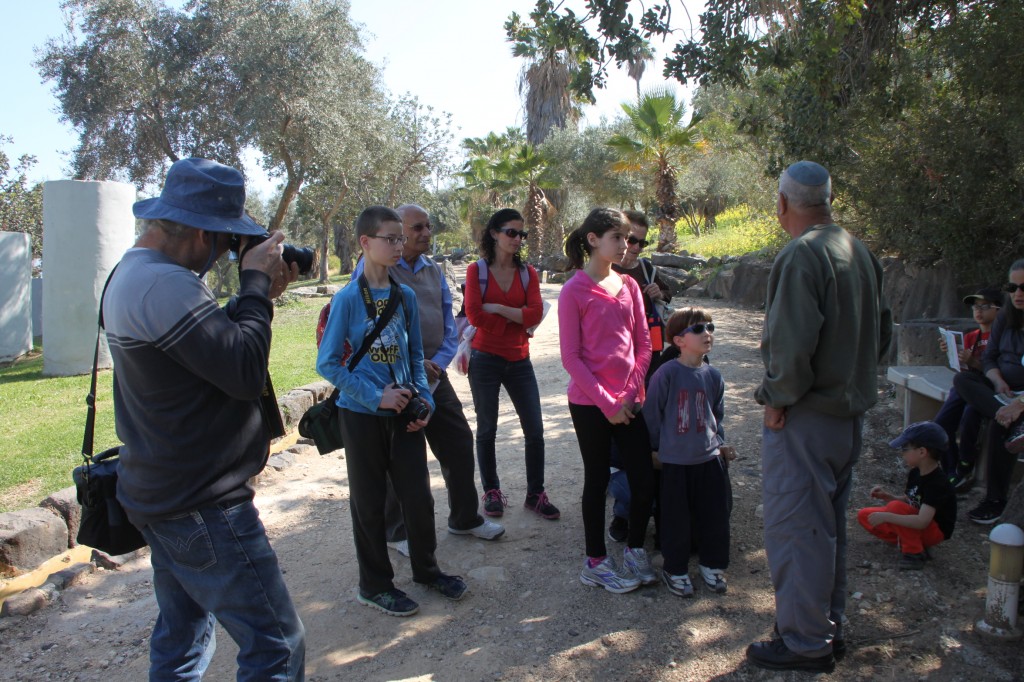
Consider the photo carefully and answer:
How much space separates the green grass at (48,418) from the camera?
5.17 meters

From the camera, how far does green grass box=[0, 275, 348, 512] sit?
517 centimetres

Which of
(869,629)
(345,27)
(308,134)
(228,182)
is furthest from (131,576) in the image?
(345,27)

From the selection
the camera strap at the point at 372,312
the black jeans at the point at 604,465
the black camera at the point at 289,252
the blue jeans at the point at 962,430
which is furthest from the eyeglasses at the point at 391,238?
the blue jeans at the point at 962,430

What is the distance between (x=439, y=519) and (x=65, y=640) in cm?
208

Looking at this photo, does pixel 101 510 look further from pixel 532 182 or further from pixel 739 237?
pixel 532 182

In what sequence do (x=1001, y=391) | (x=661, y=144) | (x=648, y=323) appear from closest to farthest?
(x=648, y=323), (x=1001, y=391), (x=661, y=144)

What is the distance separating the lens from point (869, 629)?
3279 millimetres

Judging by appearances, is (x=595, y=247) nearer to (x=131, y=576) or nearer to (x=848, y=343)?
(x=848, y=343)

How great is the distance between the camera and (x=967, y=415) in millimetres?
5012

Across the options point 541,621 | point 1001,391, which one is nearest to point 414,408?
point 541,621

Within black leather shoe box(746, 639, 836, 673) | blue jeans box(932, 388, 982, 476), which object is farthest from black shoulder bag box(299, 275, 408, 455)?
blue jeans box(932, 388, 982, 476)

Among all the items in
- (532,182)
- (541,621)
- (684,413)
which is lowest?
(541,621)

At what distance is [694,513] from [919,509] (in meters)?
1.19

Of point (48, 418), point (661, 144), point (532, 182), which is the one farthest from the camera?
point (532, 182)
